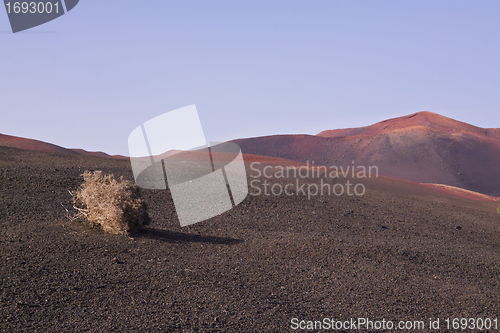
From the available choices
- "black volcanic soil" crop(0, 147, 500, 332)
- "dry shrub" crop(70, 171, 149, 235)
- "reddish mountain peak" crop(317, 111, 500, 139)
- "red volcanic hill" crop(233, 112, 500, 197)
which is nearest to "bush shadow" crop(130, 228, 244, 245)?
"black volcanic soil" crop(0, 147, 500, 332)

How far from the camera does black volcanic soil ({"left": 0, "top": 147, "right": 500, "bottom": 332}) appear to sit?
4398 mm

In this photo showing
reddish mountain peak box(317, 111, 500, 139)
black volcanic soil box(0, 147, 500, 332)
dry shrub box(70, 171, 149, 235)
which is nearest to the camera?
black volcanic soil box(0, 147, 500, 332)

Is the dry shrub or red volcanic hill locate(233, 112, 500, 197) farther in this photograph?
red volcanic hill locate(233, 112, 500, 197)

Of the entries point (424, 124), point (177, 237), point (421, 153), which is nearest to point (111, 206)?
point (177, 237)

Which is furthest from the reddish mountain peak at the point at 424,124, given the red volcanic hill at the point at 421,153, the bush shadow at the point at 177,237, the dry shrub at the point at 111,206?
the dry shrub at the point at 111,206

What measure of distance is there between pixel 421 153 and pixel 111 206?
41.2 meters

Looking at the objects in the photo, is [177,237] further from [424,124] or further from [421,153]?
[424,124]

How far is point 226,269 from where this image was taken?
603 cm

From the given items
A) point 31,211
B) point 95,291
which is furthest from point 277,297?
point 31,211

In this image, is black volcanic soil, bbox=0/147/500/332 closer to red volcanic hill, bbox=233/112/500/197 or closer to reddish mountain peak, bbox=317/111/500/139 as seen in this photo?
red volcanic hill, bbox=233/112/500/197

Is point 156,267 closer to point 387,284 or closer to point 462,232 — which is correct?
point 387,284

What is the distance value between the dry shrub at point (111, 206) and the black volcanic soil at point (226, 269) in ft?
0.88

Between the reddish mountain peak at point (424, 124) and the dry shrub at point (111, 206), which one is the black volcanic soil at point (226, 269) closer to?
the dry shrub at point (111, 206)

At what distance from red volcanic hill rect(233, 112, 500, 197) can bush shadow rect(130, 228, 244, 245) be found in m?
33.8
